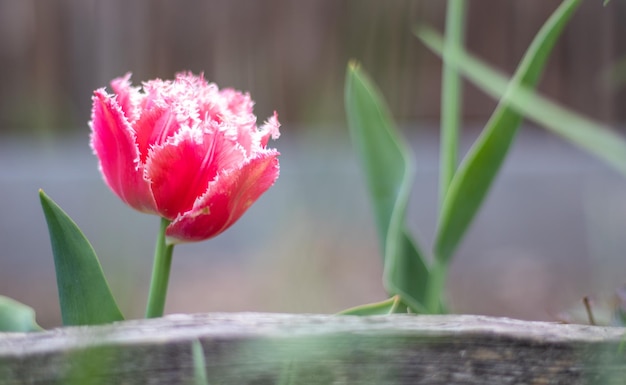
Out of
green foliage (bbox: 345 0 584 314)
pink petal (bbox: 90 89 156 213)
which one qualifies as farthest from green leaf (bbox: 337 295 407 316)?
pink petal (bbox: 90 89 156 213)

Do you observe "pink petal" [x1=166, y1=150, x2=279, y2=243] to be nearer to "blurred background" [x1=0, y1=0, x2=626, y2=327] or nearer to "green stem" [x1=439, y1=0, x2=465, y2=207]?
"green stem" [x1=439, y1=0, x2=465, y2=207]

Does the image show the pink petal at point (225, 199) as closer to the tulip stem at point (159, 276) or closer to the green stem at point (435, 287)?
the tulip stem at point (159, 276)

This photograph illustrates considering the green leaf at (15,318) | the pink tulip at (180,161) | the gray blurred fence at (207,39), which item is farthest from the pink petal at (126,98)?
the gray blurred fence at (207,39)

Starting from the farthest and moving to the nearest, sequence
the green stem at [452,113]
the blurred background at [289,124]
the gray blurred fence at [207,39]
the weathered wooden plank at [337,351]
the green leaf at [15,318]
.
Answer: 1. the gray blurred fence at [207,39]
2. the blurred background at [289,124]
3. the green stem at [452,113]
4. the green leaf at [15,318]
5. the weathered wooden plank at [337,351]

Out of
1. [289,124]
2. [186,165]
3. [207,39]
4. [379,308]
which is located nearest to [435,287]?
→ [379,308]

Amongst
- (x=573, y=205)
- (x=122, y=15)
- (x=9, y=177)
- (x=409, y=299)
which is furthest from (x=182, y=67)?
(x=409, y=299)

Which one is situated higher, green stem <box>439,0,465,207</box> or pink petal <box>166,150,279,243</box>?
green stem <box>439,0,465,207</box>
